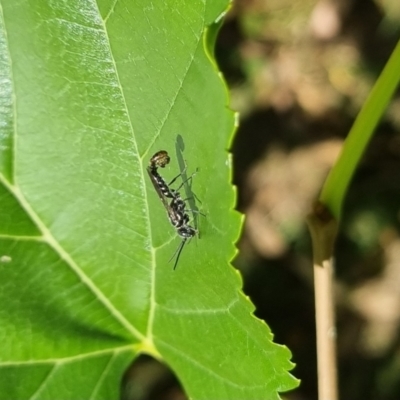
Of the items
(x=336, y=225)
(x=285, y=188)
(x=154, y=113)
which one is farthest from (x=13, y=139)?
(x=285, y=188)

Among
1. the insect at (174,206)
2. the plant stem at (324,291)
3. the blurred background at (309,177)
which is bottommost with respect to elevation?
the blurred background at (309,177)

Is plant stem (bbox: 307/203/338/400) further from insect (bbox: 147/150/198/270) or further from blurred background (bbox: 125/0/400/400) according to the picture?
blurred background (bbox: 125/0/400/400)

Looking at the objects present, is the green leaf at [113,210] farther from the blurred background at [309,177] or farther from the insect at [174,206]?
the blurred background at [309,177]

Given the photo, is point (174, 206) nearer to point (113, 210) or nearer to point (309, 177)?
point (113, 210)

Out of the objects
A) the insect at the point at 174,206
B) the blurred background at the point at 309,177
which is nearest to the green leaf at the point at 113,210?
the insect at the point at 174,206

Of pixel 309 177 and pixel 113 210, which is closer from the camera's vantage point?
pixel 113 210

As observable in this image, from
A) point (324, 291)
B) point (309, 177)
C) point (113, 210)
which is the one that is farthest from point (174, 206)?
point (309, 177)
